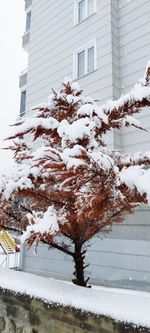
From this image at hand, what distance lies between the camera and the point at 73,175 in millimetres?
2311

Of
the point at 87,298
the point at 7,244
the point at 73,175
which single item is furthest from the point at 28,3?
the point at 87,298

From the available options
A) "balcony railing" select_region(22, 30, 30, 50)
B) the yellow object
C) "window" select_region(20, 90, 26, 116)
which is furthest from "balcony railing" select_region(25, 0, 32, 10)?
the yellow object

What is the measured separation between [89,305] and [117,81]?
6.27 metres

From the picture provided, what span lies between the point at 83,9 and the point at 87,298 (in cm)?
893

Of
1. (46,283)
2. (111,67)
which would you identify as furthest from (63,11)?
(46,283)

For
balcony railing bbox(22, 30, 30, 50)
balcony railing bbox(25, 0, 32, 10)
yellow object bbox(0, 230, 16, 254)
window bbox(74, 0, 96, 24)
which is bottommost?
yellow object bbox(0, 230, 16, 254)

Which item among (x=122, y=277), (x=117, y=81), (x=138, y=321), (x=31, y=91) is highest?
(x=31, y=91)

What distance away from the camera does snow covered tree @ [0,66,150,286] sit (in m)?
2.32

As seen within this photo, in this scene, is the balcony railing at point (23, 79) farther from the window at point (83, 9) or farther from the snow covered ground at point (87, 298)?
the snow covered ground at point (87, 298)

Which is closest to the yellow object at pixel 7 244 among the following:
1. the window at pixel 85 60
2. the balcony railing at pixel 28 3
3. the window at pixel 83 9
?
the window at pixel 85 60

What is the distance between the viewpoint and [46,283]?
331cm

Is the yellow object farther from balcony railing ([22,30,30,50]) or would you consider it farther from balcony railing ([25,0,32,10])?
balcony railing ([25,0,32,10])

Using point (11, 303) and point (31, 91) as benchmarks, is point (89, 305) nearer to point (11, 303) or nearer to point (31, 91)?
point (11, 303)

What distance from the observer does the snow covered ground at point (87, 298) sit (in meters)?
2.38
